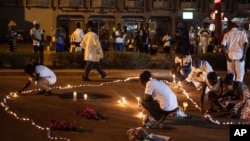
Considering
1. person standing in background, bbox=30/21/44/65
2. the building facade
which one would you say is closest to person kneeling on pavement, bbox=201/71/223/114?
person standing in background, bbox=30/21/44/65

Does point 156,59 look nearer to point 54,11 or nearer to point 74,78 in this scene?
point 74,78

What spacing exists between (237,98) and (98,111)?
300 cm

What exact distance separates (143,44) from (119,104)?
14464 millimetres

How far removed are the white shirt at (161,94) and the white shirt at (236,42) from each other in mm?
3917

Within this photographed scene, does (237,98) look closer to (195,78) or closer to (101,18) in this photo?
(195,78)

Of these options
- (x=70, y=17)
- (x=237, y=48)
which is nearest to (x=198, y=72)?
(x=237, y=48)

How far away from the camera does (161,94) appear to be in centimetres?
1020

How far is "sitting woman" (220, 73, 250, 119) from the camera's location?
11.1 meters

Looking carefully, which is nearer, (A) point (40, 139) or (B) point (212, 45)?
(A) point (40, 139)

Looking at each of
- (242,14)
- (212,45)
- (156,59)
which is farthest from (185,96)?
(242,14)

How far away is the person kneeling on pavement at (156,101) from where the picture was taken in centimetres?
1017

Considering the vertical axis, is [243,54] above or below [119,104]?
above

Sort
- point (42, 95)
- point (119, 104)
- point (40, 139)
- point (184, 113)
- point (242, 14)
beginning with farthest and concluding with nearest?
point (242, 14) → point (42, 95) → point (119, 104) → point (184, 113) → point (40, 139)

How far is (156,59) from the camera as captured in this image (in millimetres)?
→ 21578
